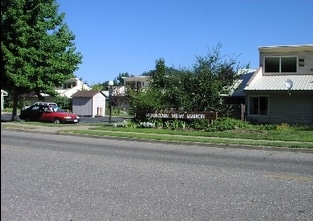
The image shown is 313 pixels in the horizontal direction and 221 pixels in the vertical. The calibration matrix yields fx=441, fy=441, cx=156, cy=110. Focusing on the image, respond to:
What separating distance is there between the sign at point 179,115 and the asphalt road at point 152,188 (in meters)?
11.3

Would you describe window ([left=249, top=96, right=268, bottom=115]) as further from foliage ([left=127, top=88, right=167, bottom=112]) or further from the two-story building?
foliage ([left=127, top=88, right=167, bottom=112])

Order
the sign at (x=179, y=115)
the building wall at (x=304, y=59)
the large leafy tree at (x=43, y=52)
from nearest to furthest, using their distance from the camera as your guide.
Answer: the sign at (x=179, y=115)
the large leafy tree at (x=43, y=52)
the building wall at (x=304, y=59)

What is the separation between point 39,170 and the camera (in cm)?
939

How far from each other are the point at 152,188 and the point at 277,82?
77.6 ft

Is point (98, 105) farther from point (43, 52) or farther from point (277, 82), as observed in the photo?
point (277, 82)

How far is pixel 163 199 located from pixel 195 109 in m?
19.9

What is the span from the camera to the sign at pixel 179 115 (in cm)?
2394

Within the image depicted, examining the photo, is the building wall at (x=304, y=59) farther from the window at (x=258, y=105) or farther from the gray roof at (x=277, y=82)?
the window at (x=258, y=105)

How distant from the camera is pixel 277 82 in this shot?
29.6m

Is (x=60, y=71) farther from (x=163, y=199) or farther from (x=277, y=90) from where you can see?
(x=163, y=199)

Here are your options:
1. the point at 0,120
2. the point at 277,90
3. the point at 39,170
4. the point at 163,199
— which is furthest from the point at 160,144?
the point at 0,120

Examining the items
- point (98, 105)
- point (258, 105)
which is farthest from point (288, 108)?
point (98, 105)

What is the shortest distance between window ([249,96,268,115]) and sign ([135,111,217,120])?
7.82m

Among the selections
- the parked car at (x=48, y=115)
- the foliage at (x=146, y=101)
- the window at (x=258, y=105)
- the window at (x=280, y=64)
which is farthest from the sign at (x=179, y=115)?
the window at (x=280, y=64)
